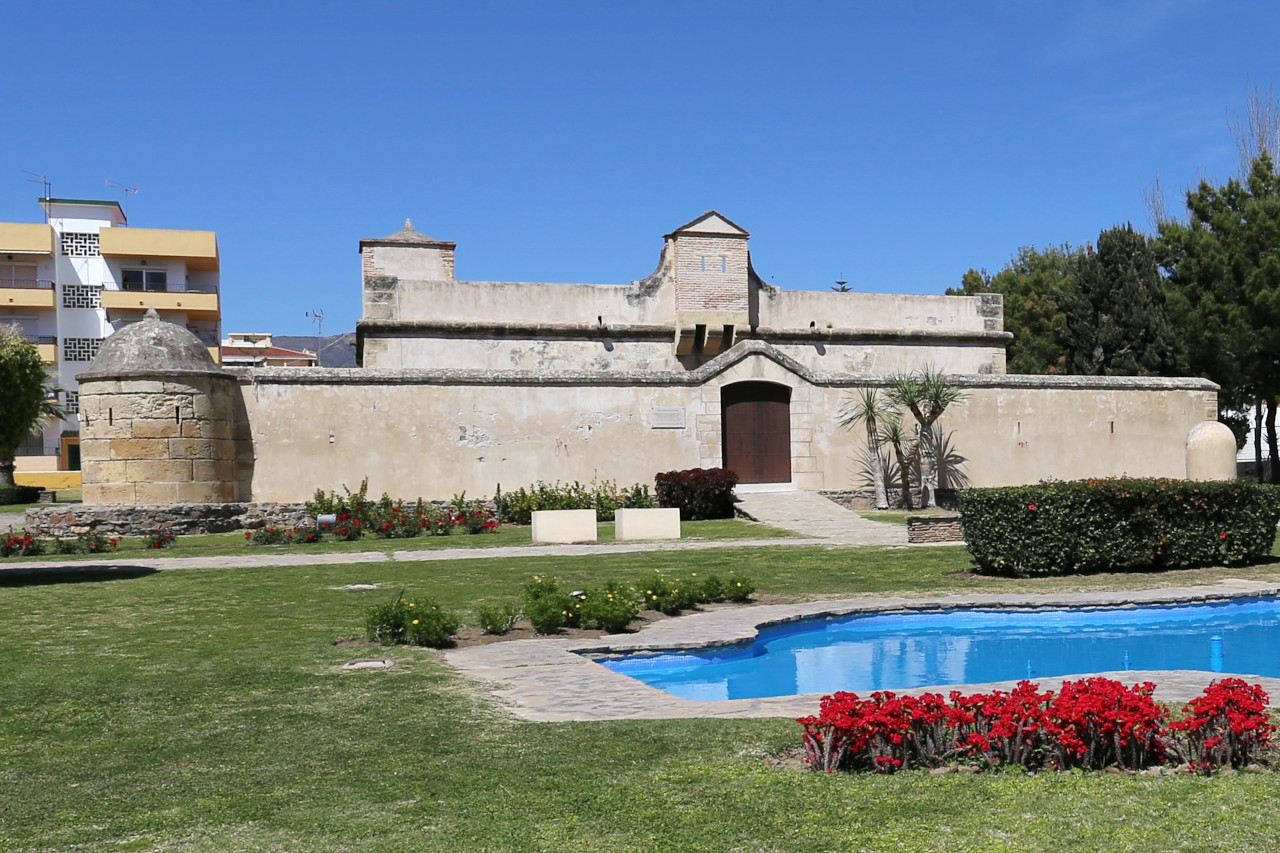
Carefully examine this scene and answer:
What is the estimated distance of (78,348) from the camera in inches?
2458

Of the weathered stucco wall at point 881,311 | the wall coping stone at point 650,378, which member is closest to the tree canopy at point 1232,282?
the wall coping stone at point 650,378

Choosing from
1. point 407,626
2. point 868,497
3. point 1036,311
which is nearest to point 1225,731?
point 407,626

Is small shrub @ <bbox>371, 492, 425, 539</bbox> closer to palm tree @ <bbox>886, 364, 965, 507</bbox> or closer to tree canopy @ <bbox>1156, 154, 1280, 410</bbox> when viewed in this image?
palm tree @ <bbox>886, 364, 965, 507</bbox>

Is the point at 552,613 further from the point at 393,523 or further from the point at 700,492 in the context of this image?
the point at 700,492

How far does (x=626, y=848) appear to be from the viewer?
15.0ft

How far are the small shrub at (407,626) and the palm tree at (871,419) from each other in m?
19.4

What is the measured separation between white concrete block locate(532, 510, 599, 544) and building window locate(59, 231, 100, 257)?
5336 centimetres

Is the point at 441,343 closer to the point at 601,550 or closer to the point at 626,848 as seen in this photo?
the point at 601,550

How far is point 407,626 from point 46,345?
58367 mm

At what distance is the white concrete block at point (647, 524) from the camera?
2092 cm

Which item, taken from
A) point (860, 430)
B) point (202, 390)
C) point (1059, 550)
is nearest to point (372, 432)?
point (202, 390)

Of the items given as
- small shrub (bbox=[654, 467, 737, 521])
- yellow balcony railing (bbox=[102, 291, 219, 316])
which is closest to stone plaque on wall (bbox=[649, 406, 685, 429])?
small shrub (bbox=[654, 467, 737, 521])

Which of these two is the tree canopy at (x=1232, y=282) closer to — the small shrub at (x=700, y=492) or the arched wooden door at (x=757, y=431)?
the arched wooden door at (x=757, y=431)

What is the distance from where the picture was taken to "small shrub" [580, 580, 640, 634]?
10836 millimetres
